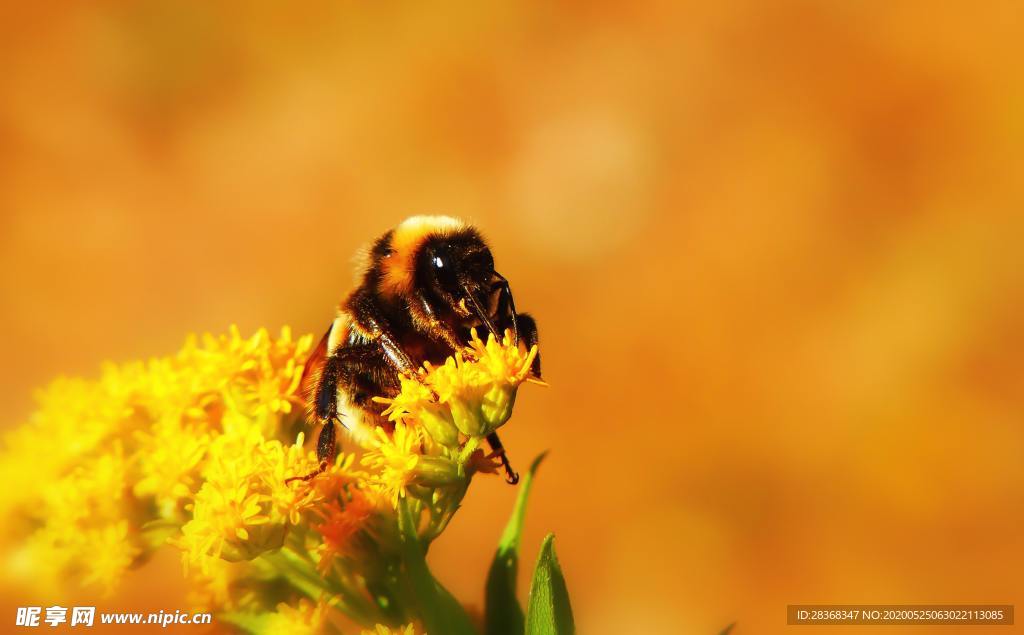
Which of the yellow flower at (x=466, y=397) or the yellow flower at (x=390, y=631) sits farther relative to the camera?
the yellow flower at (x=466, y=397)

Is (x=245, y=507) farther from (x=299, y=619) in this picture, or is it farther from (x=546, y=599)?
(x=546, y=599)

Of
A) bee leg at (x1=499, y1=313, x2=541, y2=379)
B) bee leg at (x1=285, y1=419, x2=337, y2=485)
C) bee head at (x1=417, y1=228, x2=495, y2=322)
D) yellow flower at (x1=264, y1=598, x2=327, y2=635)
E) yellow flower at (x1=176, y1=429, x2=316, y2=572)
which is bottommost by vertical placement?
yellow flower at (x1=264, y1=598, x2=327, y2=635)

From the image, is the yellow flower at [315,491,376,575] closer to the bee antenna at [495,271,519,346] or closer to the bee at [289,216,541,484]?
the bee at [289,216,541,484]

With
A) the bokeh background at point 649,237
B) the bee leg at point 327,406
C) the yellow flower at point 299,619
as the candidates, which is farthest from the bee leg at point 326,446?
the bokeh background at point 649,237

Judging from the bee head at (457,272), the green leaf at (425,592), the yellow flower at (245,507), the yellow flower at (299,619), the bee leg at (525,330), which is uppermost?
the bee head at (457,272)

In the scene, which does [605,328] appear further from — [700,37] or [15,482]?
[15,482]

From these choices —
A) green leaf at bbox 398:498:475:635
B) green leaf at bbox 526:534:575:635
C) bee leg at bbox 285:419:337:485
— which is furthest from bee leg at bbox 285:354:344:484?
green leaf at bbox 526:534:575:635

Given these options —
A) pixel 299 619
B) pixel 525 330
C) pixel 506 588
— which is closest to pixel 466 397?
pixel 525 330

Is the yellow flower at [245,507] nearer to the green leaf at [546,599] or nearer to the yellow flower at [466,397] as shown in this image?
the yellow flower at [466,397]

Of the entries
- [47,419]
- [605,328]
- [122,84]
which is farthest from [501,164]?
[47,419]
